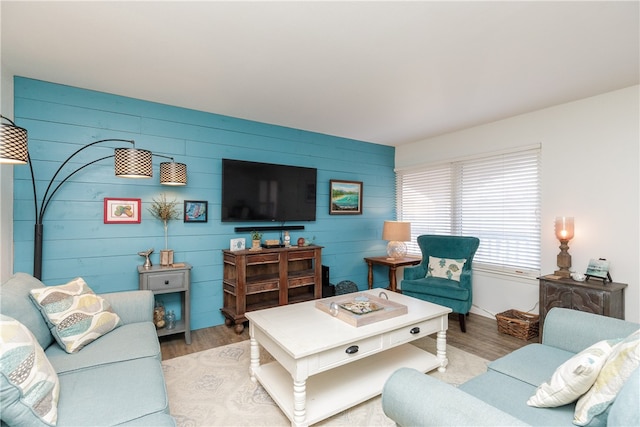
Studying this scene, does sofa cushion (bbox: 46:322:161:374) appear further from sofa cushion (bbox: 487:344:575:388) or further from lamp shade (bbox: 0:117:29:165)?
sofa cushion (bbox: 487:344:575:388)

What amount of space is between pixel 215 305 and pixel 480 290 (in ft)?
10.6

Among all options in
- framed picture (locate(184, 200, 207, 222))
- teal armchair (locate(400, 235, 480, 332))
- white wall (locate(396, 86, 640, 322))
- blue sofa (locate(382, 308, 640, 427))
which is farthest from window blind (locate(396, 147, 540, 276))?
framed picture (locate(184, 200, 207, 222))

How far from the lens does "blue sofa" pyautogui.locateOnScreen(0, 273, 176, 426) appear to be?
122 cm

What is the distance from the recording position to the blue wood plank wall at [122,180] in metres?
2.66

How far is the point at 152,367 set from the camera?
1635 millimetres

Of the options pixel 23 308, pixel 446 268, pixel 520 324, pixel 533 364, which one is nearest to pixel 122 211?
pixel 23 308

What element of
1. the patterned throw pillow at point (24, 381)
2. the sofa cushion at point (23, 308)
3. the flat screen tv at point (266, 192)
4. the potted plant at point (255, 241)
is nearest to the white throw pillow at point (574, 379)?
the patterned throw pillow at point (24, 381)

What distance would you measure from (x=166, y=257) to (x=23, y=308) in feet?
4.48

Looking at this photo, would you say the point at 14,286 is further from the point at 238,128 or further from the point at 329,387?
the point at 238,128

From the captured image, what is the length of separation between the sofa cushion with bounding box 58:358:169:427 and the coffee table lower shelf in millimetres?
791

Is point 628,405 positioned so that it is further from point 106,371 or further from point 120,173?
point 120,173

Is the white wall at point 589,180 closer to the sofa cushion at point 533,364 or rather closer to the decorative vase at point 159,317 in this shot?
the sofa cushion at point 533,364

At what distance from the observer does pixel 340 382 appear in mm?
2111

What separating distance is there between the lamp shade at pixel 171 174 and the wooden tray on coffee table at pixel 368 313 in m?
1.73
